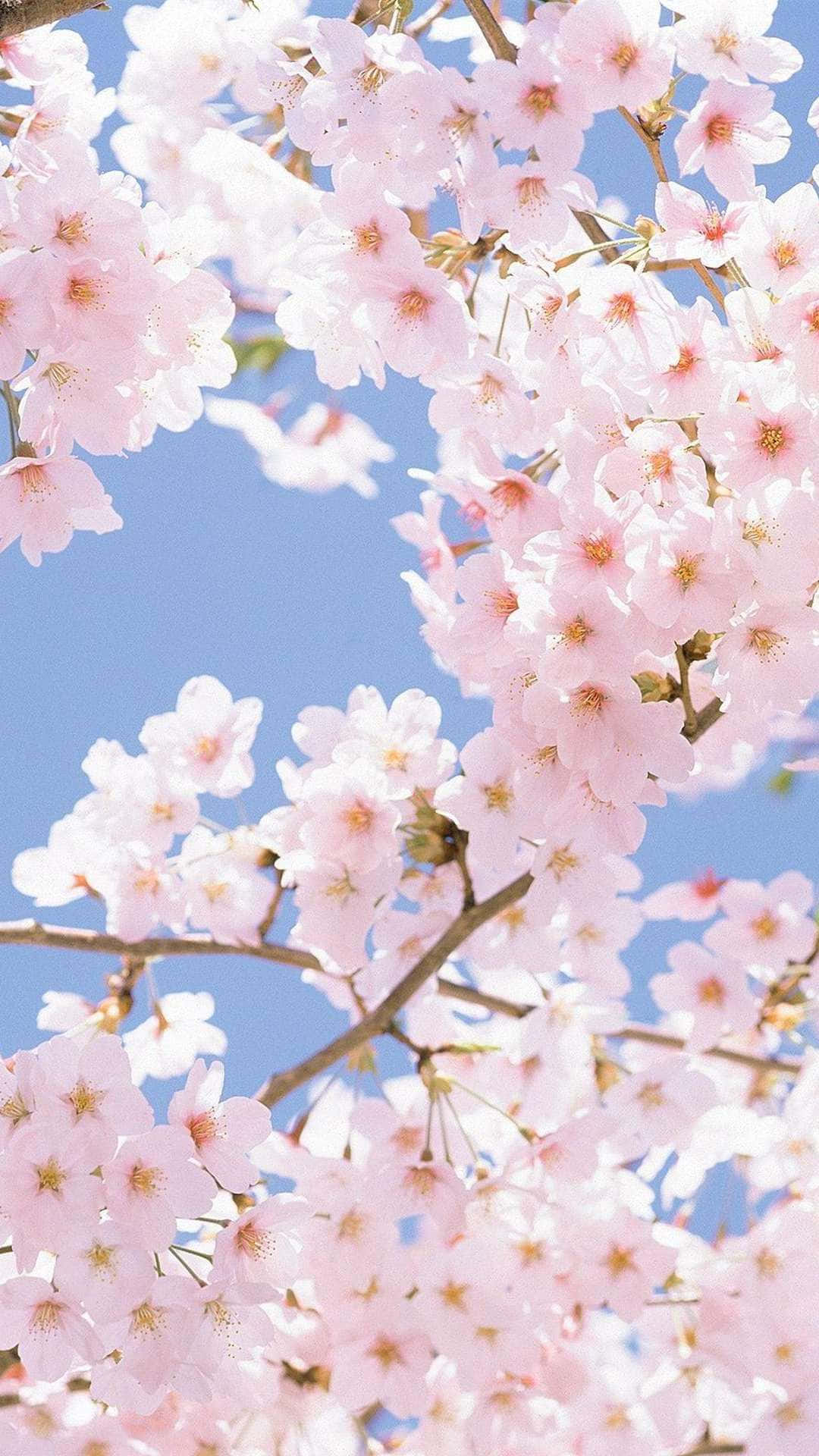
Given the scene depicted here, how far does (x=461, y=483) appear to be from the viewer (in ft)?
7.02

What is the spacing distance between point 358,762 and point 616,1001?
1.04m

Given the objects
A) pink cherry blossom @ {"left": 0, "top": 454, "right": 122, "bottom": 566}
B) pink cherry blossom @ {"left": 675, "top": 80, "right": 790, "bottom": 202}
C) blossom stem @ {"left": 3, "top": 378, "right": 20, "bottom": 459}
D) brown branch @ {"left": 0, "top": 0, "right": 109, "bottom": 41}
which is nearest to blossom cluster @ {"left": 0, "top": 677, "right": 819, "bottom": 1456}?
pink cherry blossom @ {"left": 0, "top": 454, "right": 122, "bottom": 566}

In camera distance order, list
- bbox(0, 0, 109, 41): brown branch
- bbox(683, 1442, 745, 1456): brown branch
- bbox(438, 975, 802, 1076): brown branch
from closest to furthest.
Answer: bbox(0, 0, 109, 41): brown branch
bbox(438, 975, 802, 1076): brown branch
bbox(683, 1442, 745, 1456): brown branch

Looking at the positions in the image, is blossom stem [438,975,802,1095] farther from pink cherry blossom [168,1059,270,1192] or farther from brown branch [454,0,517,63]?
brown branch [454,0,517,63]

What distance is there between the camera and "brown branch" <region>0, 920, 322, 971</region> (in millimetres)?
2111

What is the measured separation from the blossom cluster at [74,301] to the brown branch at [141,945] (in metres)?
0.58

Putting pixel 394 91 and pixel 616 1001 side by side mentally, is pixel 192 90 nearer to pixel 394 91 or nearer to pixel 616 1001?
pixel 394 91

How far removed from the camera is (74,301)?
169 centimetres

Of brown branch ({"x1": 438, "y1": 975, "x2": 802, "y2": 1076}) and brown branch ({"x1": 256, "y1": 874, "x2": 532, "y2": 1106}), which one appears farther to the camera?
brown branch ({"x1": 438, "y1": 975, "x2": 802, "y2": 1076})

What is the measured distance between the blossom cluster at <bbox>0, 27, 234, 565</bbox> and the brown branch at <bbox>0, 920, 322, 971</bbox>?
576 mm

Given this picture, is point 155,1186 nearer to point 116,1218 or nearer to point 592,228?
point 116,1218

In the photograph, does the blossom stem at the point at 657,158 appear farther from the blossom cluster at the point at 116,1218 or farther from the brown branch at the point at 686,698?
the blossom cluster at the point at 116,1218

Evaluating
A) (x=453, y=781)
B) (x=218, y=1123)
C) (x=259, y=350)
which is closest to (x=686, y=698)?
(x=453, y=781)

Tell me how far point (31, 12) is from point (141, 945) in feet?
4.42
